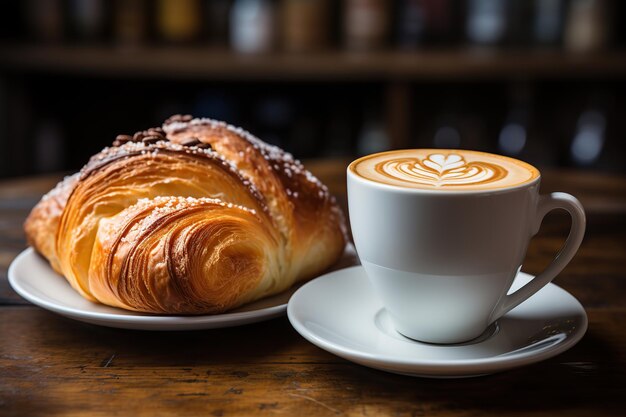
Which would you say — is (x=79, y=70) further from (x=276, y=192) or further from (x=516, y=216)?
(x=516, y=216)

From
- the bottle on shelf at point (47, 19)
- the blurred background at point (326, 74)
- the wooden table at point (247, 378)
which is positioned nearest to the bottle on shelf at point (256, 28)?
the blurred background at point (326, 74)

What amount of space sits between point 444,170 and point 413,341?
5.5 inches

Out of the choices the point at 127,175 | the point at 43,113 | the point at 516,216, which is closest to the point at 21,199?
the point at 127,175

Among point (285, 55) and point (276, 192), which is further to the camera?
point (285, 55)

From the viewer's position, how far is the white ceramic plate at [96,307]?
609mm

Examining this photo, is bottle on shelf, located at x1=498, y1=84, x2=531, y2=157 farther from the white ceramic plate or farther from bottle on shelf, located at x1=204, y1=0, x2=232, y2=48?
the white ceramic plate

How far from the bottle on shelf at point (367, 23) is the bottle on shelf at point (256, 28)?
0.20m

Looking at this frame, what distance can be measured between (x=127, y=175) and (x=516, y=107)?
1652mm

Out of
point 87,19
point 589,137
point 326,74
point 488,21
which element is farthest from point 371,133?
point 87,19

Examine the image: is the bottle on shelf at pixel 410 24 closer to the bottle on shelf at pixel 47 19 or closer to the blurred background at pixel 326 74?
the blurred background at pixel 326 74

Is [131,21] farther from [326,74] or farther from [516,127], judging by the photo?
[516,127]

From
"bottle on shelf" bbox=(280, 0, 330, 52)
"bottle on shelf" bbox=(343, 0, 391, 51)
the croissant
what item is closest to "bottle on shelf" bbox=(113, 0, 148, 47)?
"bottle on shelf" bbox=(280, 0, 330, 52)

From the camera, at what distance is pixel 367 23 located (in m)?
1.89

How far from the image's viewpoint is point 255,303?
2.26 feet
